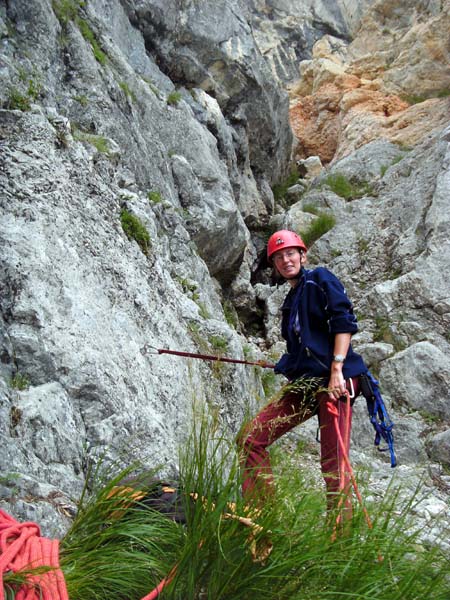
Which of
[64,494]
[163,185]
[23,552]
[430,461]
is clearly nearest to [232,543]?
[23,552]

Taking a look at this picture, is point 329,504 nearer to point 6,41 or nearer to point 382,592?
point 382,592

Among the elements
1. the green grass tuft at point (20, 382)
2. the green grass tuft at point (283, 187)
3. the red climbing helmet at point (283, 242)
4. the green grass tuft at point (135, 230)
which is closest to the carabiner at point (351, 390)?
the red climbing helmet at point (283, 242)

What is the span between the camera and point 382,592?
1627 millimetres

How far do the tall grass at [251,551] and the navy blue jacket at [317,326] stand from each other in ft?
4.87

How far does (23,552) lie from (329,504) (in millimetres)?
1127

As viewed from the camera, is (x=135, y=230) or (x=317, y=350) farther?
(x=135, y=230)

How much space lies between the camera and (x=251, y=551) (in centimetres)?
177

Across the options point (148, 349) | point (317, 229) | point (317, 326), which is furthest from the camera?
point (317, 229)

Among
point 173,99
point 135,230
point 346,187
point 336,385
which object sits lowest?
point 336,385

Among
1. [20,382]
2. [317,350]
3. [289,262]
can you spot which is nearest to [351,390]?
[317,350]

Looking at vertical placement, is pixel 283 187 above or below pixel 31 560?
above

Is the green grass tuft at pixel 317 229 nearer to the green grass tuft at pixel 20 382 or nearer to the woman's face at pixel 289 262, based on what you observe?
the woman's face at pixel 289 262

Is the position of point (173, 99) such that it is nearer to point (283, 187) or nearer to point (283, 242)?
point (283, 242)

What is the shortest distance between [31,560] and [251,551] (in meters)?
0.78
